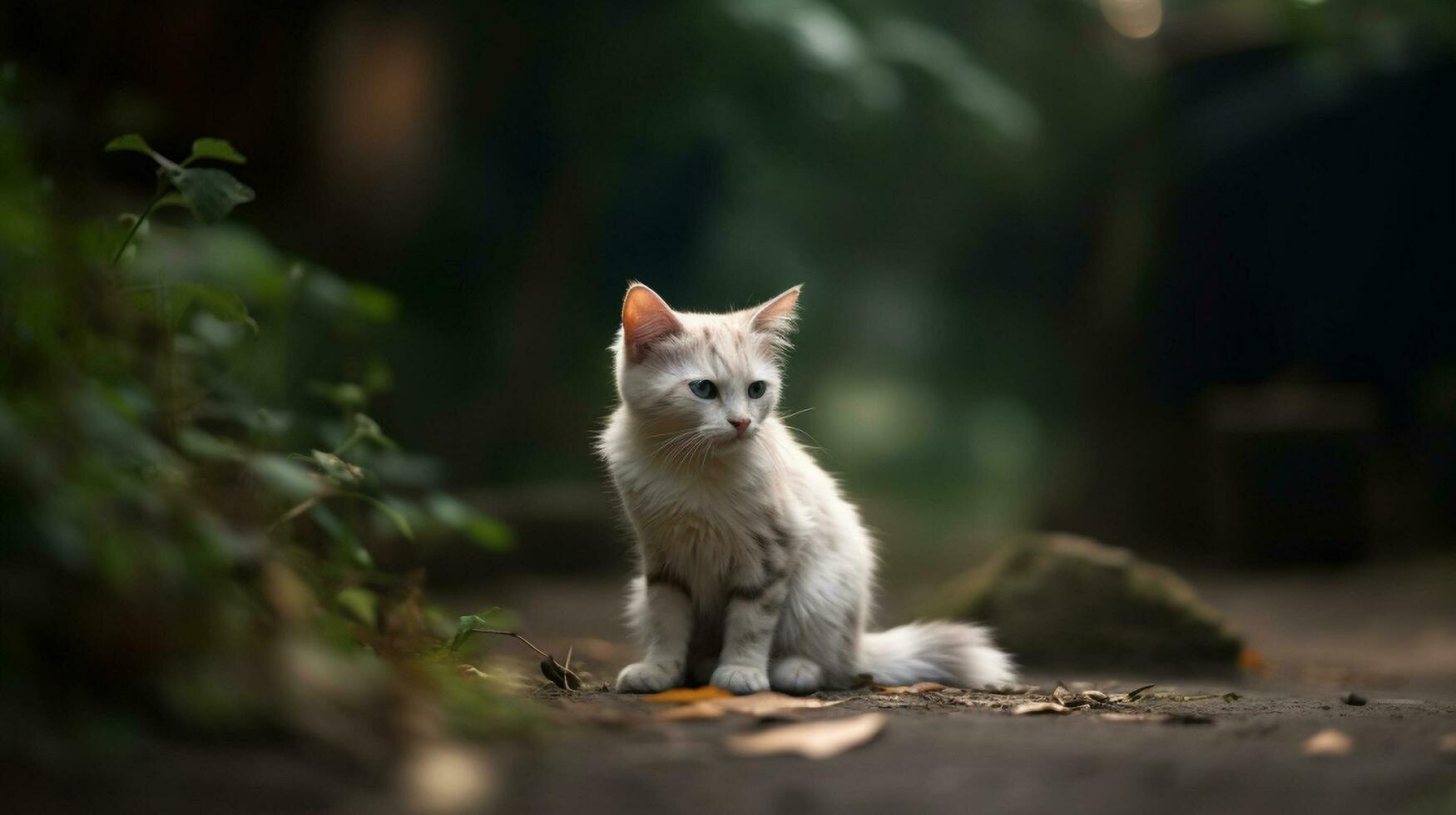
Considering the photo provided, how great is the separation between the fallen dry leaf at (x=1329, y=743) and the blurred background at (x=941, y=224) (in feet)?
16.8

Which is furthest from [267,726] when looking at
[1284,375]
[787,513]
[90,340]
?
[1284,375]

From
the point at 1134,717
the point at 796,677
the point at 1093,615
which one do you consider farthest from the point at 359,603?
the point at 1093,615

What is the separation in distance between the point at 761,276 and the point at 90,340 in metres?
8.24

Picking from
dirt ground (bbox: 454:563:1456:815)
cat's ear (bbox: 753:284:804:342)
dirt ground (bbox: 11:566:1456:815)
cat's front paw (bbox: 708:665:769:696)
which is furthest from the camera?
cat's ear (bbox: 753:284:804:342)

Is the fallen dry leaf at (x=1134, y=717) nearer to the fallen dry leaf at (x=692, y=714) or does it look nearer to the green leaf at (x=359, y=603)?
the fallen dry leaf at (x=692, y=714)

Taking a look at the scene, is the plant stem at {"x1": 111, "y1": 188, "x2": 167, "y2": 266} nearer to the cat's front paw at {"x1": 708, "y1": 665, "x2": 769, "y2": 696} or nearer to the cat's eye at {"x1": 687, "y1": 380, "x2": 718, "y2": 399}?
the cat's eye at {"x1": 687, "y1": 380, "x2": 718, "y2": 399}

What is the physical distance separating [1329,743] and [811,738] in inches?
36.7

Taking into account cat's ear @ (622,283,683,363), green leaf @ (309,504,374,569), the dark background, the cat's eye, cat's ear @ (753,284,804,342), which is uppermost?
the dark background

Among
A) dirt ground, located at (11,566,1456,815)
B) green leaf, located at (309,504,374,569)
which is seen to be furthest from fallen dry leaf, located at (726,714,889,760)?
green leaf, located at (309,504,374,569)

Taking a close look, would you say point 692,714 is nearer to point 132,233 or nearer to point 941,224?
point 132,233

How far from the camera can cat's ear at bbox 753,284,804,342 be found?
3.29 metres

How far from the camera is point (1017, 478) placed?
13.4m

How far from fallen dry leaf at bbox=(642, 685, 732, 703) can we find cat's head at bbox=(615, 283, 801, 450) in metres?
0.63

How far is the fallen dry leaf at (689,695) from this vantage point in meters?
2.66
